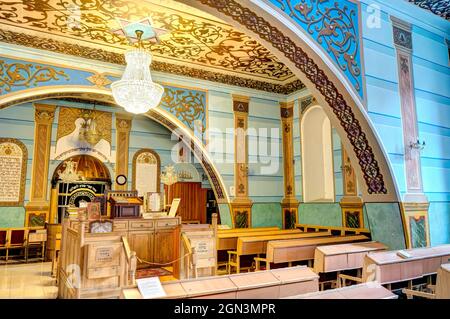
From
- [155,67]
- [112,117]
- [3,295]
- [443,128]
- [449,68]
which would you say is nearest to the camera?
[3,295]

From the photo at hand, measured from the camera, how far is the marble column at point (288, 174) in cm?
833

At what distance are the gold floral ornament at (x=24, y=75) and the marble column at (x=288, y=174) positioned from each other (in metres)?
5.35

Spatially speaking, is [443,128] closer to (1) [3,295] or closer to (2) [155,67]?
(2) [155,67]

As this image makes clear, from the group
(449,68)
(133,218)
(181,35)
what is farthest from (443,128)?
(133,218)

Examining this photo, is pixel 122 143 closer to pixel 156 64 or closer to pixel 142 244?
pixel 156 64

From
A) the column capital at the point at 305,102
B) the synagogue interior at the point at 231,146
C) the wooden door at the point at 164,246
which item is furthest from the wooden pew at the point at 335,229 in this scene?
the wooden door at the point at 164,246

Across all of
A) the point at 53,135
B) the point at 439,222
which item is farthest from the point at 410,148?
the point at 53,135

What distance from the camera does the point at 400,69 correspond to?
5.08 metres

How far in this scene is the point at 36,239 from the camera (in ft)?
24.1

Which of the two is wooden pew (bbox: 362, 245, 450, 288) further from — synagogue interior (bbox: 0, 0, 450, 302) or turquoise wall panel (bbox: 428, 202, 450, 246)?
turquoise wall panel (bbox: 428, 202, 450, 246)

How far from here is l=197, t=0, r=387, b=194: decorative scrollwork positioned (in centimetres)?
369

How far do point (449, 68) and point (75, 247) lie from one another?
6.74 m

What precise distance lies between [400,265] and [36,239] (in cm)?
731
